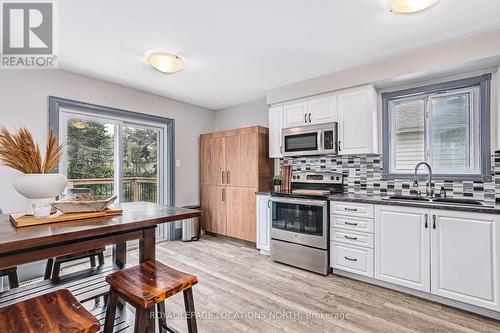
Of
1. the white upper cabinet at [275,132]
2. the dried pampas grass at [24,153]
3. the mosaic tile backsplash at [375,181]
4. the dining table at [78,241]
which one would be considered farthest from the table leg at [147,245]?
the mosaic tile backsplash at [375,181]

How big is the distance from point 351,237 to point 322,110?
1654 mm

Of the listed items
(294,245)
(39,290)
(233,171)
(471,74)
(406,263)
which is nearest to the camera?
(39,290)

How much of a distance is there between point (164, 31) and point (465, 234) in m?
3.21

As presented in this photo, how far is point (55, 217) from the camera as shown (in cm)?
137

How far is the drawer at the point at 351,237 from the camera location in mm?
2654

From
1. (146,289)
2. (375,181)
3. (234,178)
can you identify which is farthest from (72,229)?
(375,181)

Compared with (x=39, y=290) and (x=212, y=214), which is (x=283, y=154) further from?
(x=39, y=290)

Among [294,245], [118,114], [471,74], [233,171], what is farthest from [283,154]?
[118,114]

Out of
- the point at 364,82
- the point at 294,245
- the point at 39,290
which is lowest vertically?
the point at 294,245

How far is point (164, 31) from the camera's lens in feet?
7.38

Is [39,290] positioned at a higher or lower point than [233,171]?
lower

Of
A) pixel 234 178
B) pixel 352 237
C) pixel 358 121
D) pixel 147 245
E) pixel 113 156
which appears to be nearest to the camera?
pixel 147 245

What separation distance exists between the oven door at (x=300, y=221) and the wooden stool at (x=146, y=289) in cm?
190

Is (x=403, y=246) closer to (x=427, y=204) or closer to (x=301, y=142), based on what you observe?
(x=427, y=204)
